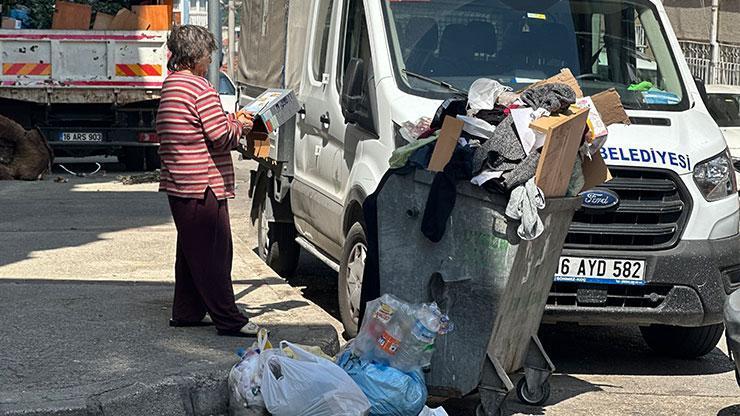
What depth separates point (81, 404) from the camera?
215 inches

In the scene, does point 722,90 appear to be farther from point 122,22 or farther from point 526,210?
point 526,210

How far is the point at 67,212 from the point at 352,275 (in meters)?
6.55

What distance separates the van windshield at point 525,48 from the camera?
7449mm

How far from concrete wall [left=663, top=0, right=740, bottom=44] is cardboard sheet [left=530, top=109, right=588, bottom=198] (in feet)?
61.0

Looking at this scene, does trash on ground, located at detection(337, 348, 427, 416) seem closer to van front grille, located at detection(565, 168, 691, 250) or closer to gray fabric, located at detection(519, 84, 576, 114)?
gray fabric, located at detection(519, 84, 576, 114)

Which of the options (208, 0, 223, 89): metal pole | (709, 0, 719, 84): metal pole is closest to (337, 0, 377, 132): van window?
(208, 0, 223, 89): metal pole

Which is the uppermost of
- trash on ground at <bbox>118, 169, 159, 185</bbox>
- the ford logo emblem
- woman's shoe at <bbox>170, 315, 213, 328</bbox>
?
the ford logo emblem

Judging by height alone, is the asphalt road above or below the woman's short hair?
below

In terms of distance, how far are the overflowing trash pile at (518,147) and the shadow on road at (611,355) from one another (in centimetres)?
179

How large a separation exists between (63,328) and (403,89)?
2.32 m

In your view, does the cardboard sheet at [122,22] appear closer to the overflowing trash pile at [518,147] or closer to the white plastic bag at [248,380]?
the overflowing trash pile at [518,147]

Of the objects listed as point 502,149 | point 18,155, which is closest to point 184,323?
point 502,149

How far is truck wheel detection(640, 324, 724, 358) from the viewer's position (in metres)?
7.59

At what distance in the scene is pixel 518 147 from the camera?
A: 5738 millimetres
